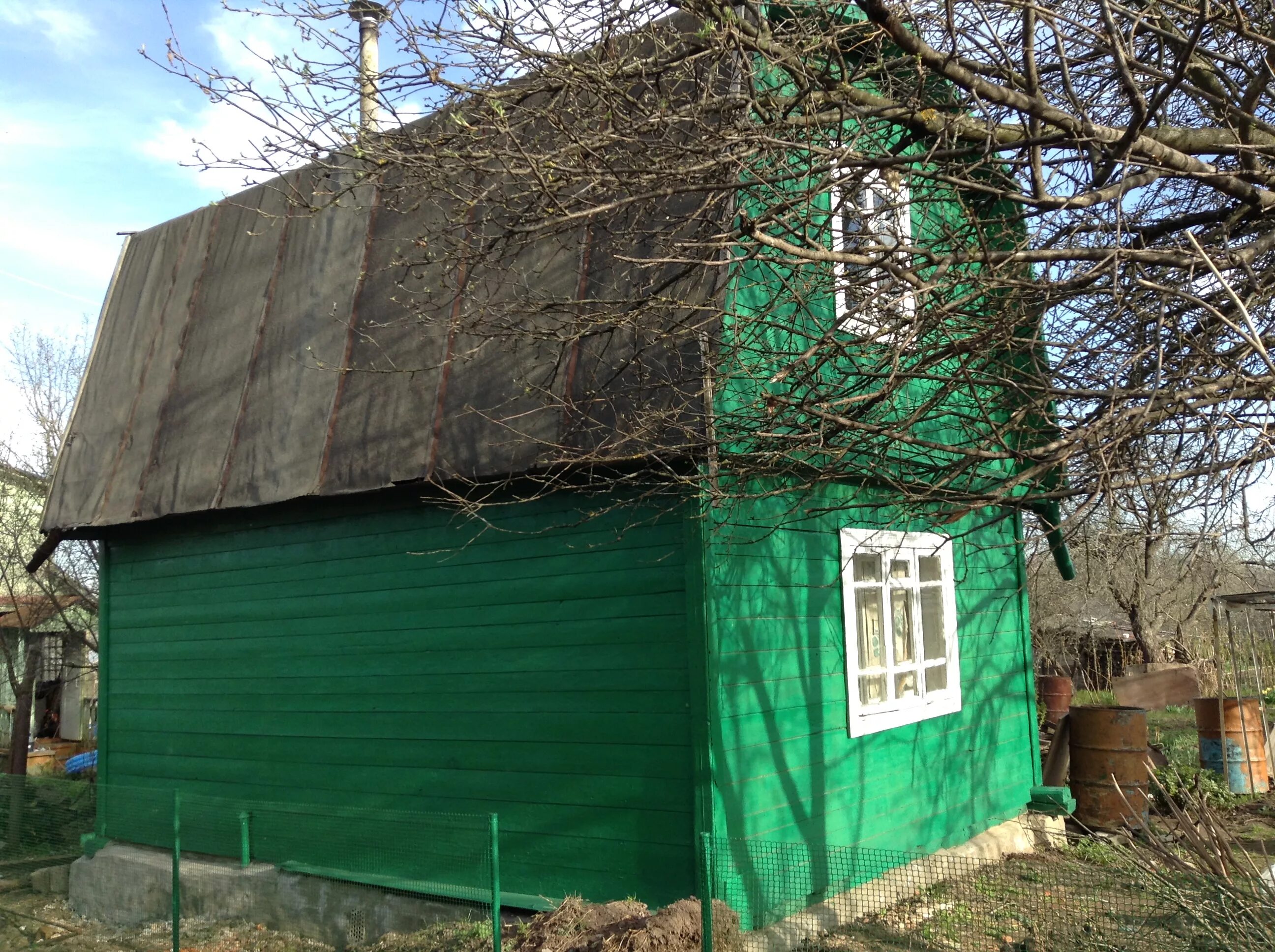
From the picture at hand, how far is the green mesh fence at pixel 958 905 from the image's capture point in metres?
4.16

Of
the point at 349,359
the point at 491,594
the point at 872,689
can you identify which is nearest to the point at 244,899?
the point at 491,594

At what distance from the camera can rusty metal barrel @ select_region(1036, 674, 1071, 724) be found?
1620 cm

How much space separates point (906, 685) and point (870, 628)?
0.73 meters

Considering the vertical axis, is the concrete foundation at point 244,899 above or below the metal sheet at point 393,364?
below

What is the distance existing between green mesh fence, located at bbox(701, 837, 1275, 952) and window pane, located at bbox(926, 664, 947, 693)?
133 cm

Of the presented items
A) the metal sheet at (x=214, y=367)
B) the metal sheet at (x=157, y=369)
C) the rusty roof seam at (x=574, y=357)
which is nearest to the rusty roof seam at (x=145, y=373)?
the metal sheet at (x=157, y=369)

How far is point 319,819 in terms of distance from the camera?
7945 mm

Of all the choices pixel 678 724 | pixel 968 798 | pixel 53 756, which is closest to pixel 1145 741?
pixel 968 798

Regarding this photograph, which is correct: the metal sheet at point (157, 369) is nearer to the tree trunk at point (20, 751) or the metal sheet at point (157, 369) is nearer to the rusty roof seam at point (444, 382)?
the tree trunk at point (20, 751)

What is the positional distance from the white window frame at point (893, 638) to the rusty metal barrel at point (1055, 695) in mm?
8288

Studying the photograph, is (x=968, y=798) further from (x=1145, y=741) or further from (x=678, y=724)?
(x=678, y=724)

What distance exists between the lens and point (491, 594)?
724cm

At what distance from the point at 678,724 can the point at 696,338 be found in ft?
7.41

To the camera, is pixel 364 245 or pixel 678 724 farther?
pixel 364 245
